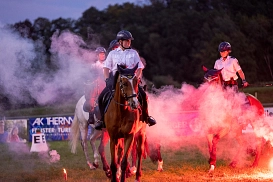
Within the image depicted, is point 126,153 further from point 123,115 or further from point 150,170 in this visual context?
point 150,170

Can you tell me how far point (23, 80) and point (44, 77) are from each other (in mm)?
1911

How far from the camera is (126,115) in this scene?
419 inches

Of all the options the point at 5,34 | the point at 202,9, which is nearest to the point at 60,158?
the point at 5,34

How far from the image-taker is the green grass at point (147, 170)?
1252cm

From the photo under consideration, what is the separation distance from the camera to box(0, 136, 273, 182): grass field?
12523mm

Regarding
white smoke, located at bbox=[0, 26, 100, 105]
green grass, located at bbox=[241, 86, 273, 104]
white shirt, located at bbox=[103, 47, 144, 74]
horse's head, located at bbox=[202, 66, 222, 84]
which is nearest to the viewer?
white shirt, located at bbox=[103, 47, 144, 74]

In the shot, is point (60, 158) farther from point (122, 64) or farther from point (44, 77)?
point (122, 64)

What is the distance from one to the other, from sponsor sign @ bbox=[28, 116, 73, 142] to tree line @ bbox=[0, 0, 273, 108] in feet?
52.2

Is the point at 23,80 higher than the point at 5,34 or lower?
lower

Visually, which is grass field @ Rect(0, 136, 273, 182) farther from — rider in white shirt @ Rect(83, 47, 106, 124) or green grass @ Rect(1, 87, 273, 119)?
green grass @ Rect(1, 87, 273, 119)

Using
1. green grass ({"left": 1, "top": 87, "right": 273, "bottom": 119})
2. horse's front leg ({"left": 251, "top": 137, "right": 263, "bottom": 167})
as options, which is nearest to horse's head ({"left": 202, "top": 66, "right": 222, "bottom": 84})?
horse's front leg ({"left": 251, "top": 137, "right": 263, "bottom": 167})

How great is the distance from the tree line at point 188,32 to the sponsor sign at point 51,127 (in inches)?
626

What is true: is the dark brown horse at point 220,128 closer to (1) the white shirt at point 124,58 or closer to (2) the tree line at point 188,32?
(1) the white shirt at point 124,58

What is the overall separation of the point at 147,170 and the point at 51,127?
1496 centimetres
